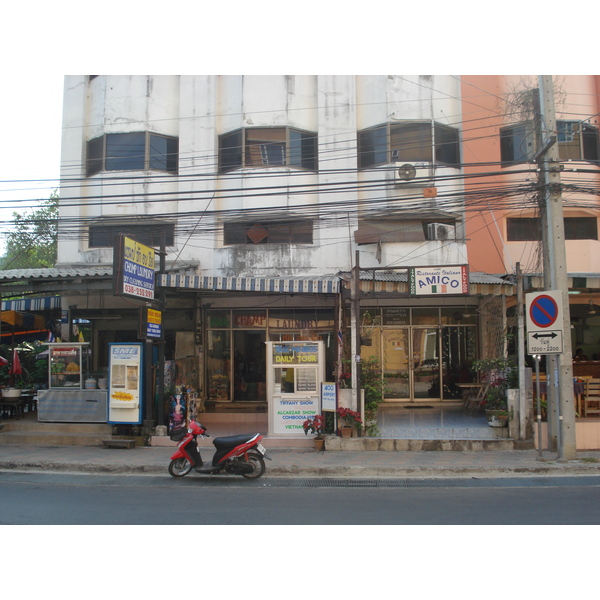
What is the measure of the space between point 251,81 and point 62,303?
9.37 m

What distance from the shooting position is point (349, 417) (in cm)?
1152

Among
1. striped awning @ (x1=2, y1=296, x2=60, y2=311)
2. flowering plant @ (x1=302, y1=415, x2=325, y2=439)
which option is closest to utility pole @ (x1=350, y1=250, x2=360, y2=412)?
flowering plant @ (x1=302, y1=415, x2=325, y2=439)

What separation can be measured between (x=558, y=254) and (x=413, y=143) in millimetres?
6848

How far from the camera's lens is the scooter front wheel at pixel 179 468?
9555 mm

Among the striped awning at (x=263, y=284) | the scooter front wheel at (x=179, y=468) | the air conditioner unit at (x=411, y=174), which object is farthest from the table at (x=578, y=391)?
the scooter front wheel at (x=179, y=468)

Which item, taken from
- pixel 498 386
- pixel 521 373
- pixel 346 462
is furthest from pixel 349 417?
pixel 521 373

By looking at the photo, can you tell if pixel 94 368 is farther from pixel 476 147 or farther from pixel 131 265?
pixel 476 147

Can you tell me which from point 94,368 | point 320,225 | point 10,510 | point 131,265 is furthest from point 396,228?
point 10,510

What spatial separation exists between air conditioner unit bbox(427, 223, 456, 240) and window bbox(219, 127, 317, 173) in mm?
4103

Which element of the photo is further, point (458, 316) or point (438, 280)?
point (458, 316)

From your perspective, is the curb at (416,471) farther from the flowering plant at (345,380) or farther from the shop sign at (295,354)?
the shop sign at (295,354)

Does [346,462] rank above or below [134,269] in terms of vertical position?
below

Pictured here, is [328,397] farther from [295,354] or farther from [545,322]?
[545,322]

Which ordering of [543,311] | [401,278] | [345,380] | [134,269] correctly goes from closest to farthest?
[543,311], [134,269], [345,380], [401,278]
